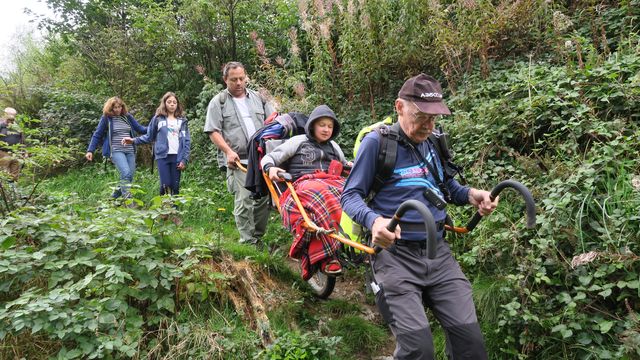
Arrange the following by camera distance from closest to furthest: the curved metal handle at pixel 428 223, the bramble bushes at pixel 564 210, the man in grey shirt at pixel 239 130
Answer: the curved metal handle at pixel 428 223 → the bramble bushes at pixel 564 210 → the man in grey shirt at pixel 239 130

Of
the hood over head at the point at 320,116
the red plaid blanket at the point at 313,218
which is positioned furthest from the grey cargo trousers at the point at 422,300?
the hood over head at the point at 320,116

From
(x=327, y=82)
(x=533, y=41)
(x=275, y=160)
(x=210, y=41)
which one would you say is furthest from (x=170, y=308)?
(x=210, y=41)

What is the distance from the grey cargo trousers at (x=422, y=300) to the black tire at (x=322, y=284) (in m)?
1.78

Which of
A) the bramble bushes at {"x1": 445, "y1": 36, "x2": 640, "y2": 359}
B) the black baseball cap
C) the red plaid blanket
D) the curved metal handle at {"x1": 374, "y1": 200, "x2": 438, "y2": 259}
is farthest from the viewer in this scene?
the red plaid blanket

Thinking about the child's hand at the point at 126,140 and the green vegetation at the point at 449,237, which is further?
the child's hand at the point at 126,140

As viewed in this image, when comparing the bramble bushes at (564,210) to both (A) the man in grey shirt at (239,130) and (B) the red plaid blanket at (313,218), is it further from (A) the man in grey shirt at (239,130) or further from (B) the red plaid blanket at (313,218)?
(A) the man in grey shirt at (239,130)

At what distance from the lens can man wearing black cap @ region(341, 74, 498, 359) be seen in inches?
104

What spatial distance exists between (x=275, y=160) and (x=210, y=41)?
25.0ft

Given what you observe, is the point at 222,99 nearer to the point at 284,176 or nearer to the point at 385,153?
the point at 284,176

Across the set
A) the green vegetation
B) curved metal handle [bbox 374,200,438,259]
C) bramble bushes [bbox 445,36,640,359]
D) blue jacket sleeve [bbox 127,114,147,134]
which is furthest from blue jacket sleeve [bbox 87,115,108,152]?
curved metal handle [bbox 374,200,438,259]

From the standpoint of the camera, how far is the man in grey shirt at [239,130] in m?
5.71

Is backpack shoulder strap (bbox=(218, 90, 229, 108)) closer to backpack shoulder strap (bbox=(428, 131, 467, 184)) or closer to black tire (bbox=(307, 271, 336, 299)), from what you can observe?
black tire (bbox=(307, 271, 336, 299))

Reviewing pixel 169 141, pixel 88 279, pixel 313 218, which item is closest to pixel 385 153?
pixel 313 218

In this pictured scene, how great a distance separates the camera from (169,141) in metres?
7.27
